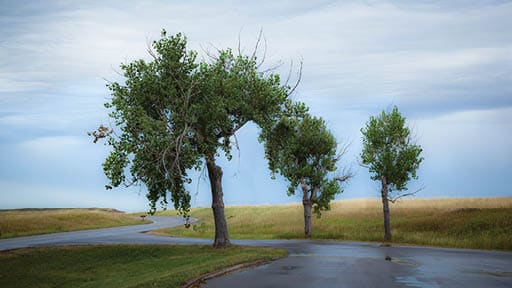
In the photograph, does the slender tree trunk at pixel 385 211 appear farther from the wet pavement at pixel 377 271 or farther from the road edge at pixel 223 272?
the road edge at pixel 223 272

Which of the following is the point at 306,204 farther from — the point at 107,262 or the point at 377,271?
the point at 377,271

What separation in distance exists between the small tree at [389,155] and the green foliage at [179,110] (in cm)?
1107

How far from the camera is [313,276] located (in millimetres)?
19172

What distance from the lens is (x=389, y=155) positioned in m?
40.8

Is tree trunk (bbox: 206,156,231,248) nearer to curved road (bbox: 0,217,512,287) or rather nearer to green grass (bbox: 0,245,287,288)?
green grass (bbox: 0,245,287,288)

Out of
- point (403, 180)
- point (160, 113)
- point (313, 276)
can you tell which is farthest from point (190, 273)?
point (403, 180)

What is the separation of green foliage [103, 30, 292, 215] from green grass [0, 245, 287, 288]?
10.4 feet

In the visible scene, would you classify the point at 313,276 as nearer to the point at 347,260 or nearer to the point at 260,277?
the point at 260,277

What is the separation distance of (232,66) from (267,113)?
336 cm

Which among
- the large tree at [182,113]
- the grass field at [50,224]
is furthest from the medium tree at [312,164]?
the grass field at [50,224]

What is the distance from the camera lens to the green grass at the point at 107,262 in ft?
81.4

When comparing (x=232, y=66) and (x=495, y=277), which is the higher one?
(x=232, y=66)

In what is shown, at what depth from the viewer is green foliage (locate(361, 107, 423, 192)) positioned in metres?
40.8

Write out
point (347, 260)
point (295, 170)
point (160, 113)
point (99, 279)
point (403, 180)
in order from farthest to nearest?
point (295, 170) → point (403, 180) → point (160, 113) → point (99, 279) → point (347, 260)
